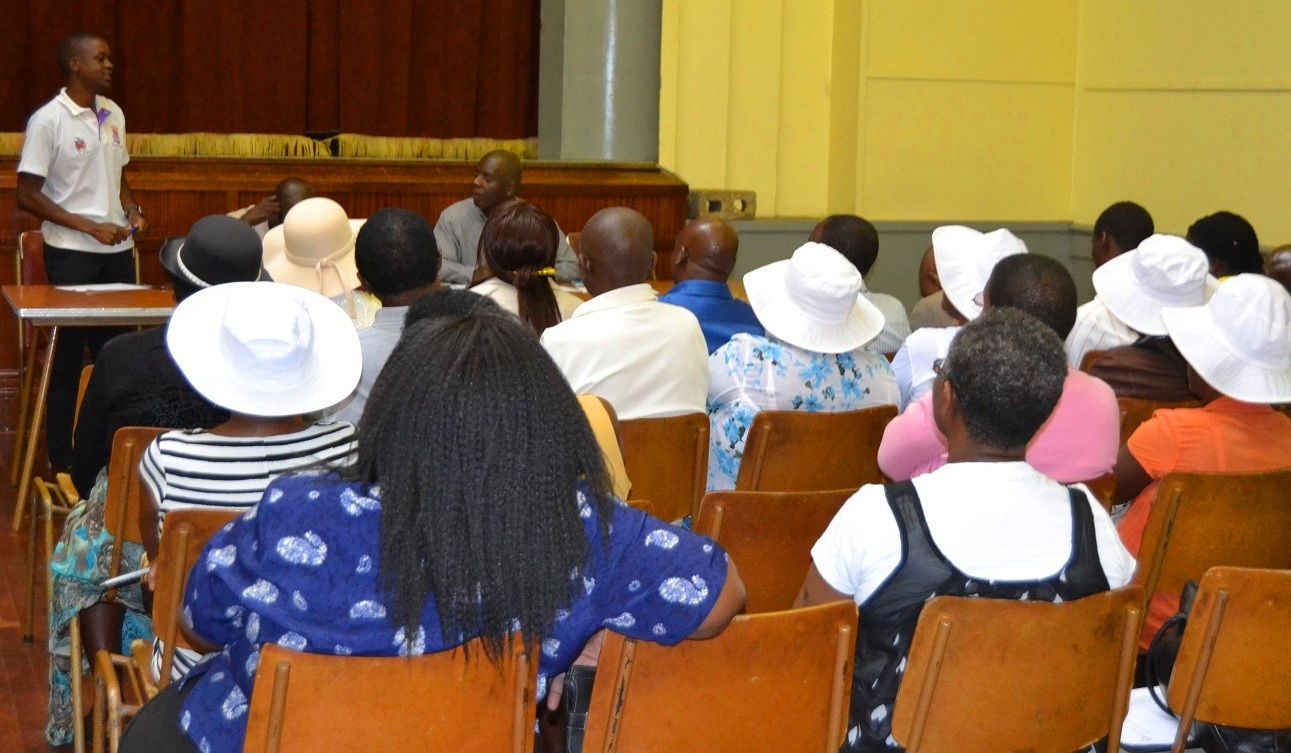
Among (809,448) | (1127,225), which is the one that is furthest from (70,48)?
(1127,225)

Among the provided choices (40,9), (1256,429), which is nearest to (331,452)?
(1256,429)

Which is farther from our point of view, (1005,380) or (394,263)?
(394,263)

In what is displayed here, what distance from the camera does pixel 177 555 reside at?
2268 millimetres

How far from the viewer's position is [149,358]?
3100mm

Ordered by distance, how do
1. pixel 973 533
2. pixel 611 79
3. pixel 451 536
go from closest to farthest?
pixel 451 536, pixel 973 533, pixel 611 79

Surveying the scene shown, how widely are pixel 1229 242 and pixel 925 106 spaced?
3219 millimetres

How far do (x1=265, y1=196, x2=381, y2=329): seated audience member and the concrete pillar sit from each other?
3.54m

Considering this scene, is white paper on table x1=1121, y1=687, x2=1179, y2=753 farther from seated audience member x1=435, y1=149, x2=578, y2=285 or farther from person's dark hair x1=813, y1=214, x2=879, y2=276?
seated audience member x1=435, y1=149, x2=578, y2=285

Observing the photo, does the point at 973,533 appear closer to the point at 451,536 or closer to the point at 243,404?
the point at 451,536

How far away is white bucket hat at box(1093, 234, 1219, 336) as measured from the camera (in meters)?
4.00

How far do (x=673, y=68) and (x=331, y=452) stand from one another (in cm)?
576

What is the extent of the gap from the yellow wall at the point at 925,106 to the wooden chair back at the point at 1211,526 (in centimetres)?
510

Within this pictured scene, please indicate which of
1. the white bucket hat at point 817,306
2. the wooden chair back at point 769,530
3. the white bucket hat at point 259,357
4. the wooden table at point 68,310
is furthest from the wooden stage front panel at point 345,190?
the wooden chair back at point 769,530

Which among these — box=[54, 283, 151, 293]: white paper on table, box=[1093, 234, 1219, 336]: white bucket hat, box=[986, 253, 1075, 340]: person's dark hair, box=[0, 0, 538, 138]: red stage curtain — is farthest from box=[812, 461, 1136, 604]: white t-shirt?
box=[0, 0, 538, 138]: red stage curtain
